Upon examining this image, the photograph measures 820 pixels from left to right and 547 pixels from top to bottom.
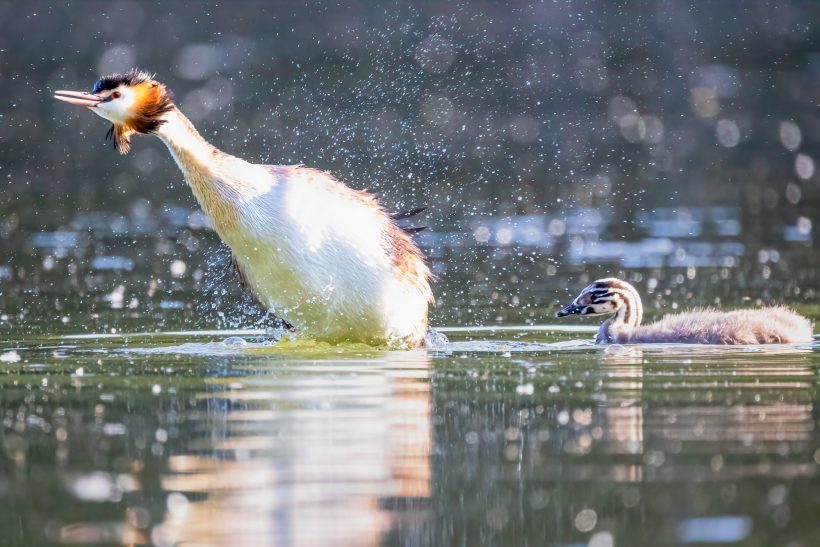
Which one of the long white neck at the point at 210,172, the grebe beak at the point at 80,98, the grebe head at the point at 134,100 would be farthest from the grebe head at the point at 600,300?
the grebe beak at the point at 80,98

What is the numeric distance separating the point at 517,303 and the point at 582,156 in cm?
1284

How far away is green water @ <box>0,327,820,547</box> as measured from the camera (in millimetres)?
6152

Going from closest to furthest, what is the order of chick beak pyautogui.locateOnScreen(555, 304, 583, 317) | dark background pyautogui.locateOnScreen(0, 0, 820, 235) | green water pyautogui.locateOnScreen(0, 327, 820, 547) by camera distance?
green water pyautogui.locateOnScreen(0, 327, 820, 547) → chick beak pyautogui.locateOnScreen(555, 304, 583, 317) → dark background pyautogui.locateOnScreen(0, 0, 820, 235)

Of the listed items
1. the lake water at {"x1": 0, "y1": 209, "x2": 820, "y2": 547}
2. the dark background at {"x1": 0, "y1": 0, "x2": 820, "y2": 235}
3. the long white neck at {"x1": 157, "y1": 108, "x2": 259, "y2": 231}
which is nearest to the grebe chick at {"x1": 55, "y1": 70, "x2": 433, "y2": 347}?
the long white neck at {"x1": 157, "y1": 108, "x2": 259, "y2": 231}

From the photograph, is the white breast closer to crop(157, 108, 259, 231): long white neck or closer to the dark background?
crop(157, 108, 259, 231): long white neck

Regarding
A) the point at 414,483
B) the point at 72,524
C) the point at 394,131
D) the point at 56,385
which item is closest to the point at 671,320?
the point at 56,385

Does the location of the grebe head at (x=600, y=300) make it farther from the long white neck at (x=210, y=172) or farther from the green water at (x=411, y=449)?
the long white neck at (x=210, y=172)

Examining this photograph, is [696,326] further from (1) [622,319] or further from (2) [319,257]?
(2) [319,257]

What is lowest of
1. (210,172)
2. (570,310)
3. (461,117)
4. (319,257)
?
(570,310)

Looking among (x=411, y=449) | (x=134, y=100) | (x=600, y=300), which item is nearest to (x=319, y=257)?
(x=134, y=100)

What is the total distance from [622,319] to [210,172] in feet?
11.8

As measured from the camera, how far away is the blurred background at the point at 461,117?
20766 millimetres

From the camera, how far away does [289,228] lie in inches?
431

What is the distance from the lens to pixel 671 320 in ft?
41.1
